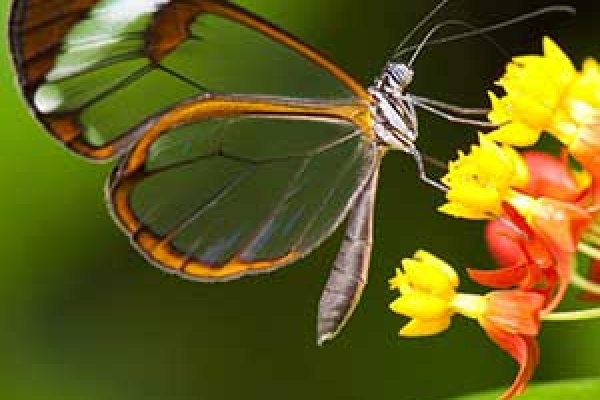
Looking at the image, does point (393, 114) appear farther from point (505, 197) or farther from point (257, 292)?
point (257, 292)

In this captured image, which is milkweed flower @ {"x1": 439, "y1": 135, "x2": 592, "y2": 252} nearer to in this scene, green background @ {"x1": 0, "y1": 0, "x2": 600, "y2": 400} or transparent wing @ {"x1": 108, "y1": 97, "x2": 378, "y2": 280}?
transparent wing @ {"x1": 108, "y1": 97, "x2": 378, "y2": 280}

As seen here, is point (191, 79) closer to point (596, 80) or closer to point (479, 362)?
point (596, 80)

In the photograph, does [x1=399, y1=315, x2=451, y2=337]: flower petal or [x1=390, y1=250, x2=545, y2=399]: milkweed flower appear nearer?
[x1=390, y1=250, x2=545, y2=399]: milkweed flower

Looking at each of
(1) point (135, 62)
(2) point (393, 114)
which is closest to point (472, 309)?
(2) point (393, 114)

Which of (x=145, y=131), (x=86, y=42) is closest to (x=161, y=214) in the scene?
(x=145, y=131)

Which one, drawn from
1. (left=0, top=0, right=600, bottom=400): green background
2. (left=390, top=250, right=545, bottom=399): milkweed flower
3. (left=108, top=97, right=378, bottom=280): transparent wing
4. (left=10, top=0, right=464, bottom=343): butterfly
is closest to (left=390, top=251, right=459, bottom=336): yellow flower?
(left=390, top=250, right=545, bottom=399): milkweed flower

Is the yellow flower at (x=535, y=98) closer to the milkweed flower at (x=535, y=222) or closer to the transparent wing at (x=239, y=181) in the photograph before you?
the milkweed flower at (x=535, y=222)
